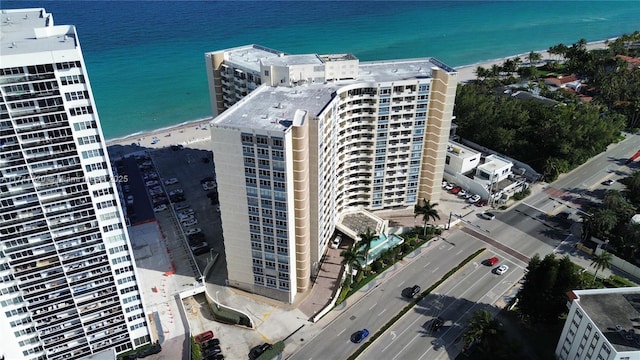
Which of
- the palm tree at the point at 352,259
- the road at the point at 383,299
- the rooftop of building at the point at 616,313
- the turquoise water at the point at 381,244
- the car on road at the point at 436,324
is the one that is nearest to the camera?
the rooftop of building at the point at 616,313

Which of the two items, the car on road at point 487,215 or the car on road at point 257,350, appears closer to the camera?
the car on road at point 257,350

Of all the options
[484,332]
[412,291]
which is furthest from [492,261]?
[484,332]

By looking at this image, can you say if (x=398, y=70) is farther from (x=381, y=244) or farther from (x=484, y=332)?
(x=484, y=332)

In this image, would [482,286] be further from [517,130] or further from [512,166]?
[517,130]

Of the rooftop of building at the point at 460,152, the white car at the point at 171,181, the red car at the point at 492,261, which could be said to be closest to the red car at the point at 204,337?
the white car at the point at 171,181

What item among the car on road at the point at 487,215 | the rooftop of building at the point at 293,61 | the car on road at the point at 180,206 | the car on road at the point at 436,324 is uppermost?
the rooftop of building at the point at 293,61

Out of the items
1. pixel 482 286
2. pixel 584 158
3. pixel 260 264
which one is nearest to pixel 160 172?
pixel 260 264

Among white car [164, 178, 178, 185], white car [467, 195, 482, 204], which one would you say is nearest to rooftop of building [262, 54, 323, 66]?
white car [164, 178, 178, 185]

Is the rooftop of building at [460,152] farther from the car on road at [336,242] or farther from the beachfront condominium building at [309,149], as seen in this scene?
the car on road at [336,242]
